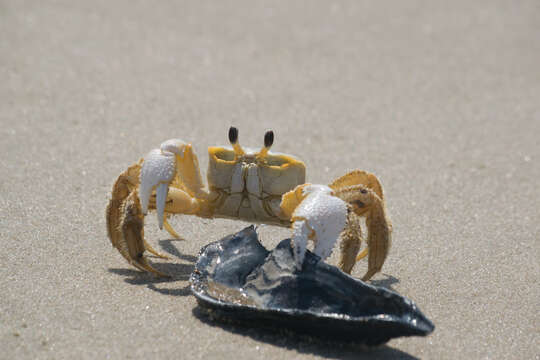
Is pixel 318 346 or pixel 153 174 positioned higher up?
pixel 153 174

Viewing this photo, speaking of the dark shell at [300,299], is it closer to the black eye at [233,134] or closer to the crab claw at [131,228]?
the crab claw at [131,228]

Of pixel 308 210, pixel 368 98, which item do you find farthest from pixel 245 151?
pixel 368 98

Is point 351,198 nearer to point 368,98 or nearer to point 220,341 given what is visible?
point 220,341

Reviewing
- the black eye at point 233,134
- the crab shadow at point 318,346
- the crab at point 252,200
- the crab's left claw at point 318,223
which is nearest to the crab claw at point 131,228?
the crab at point 252,200

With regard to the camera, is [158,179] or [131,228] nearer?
[158,179]

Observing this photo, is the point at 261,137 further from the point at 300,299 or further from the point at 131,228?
the point at 300,299

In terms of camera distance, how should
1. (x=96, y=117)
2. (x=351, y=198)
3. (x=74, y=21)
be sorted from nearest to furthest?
(x=351, y=198) < (x=96, y=117) < (x=74, y=21)

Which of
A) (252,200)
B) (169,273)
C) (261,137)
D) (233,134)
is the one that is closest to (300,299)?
(169,273)

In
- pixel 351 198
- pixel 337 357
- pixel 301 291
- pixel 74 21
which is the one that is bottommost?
pixel 337 357
